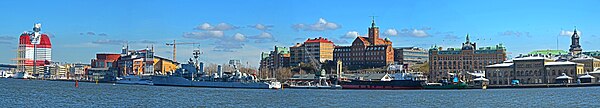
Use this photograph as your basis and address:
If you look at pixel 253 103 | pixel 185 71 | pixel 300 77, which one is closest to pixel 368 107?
pixel 253 103

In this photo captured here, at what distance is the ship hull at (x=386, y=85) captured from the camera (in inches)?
5251

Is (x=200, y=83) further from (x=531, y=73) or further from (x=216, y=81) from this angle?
(x=531, y=73)

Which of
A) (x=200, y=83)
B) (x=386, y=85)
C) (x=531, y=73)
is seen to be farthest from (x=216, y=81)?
(x=531, y=73)

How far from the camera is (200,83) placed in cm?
15075

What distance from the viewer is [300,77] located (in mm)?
187125

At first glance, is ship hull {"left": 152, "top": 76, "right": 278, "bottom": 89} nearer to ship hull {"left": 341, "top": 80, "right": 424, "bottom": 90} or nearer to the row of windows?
ship hull {"left": 341, "top": 80, "right": 424, "bottom": 90}

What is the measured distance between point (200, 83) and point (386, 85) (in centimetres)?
3583

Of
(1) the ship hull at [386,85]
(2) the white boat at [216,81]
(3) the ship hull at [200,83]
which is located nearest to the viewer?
(1) the ship hull at [386,85]

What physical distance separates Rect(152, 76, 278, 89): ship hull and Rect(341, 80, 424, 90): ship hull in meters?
14.8

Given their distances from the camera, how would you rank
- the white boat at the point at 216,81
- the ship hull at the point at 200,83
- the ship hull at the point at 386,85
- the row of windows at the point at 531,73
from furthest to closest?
1. the row of windows at the point at 531,73
2. the white boat at the point at 216,81
3. the ship hull at the point at 200,83
4. the ship hull at the point at 386,85

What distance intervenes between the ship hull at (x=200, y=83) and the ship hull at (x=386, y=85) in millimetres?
14750

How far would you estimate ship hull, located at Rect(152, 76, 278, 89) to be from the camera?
452ft

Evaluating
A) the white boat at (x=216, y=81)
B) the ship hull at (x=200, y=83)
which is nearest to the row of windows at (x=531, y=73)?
the white boat at (x=216, y=81)

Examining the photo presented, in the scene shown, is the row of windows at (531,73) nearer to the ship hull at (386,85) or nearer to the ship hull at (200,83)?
the ship hull at (386,85)
